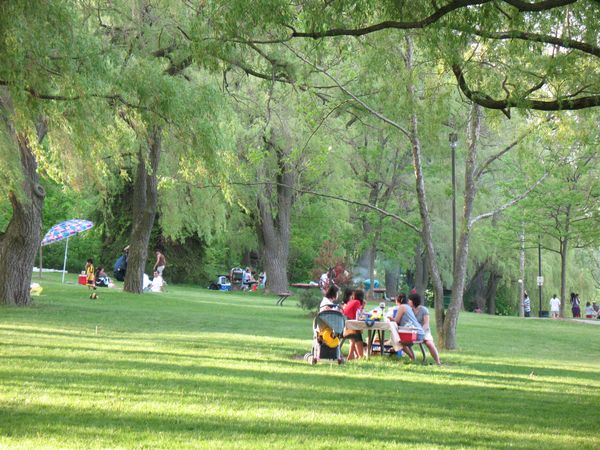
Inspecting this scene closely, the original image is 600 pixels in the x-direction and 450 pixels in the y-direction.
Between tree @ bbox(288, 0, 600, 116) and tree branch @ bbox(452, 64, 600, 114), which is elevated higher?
tree @ bbox(288, 0, 600, 116)

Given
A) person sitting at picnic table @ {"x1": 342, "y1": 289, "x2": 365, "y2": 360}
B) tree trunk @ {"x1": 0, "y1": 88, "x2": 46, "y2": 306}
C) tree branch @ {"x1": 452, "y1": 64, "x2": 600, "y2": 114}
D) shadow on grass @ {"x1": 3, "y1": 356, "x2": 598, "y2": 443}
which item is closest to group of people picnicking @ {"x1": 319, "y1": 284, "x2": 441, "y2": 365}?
person sitting at picnic table @ {"x1": 342, "y1": 289, "x2": 365, "y2": 360}

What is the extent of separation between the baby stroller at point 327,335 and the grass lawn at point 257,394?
0.80 feet

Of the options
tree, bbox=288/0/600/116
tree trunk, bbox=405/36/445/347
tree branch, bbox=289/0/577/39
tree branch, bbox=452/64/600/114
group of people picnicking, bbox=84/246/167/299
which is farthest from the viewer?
group of people picnicking, bbox=84/246/167/299

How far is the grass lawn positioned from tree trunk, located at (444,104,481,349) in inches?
26.2

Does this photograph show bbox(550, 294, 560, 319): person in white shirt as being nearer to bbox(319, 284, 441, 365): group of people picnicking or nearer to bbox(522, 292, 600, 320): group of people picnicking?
bbox(522, 292, 600, 320): group of people picnicking

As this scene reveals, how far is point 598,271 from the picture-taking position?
93438mm

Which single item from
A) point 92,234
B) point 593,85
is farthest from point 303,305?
point 92,234

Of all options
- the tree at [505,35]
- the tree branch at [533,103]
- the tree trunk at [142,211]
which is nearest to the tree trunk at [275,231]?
the tree trunk at [142,211]

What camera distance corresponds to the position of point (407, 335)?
15.3 m

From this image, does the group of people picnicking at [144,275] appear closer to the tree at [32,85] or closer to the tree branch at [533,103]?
the tree at [32,85]

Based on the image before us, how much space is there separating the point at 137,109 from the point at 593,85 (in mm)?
8467

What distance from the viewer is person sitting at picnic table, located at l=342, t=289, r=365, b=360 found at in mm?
15414

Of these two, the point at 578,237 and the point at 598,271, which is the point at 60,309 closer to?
the point at 578,237

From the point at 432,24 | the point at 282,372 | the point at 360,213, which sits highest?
the point at 360,213
